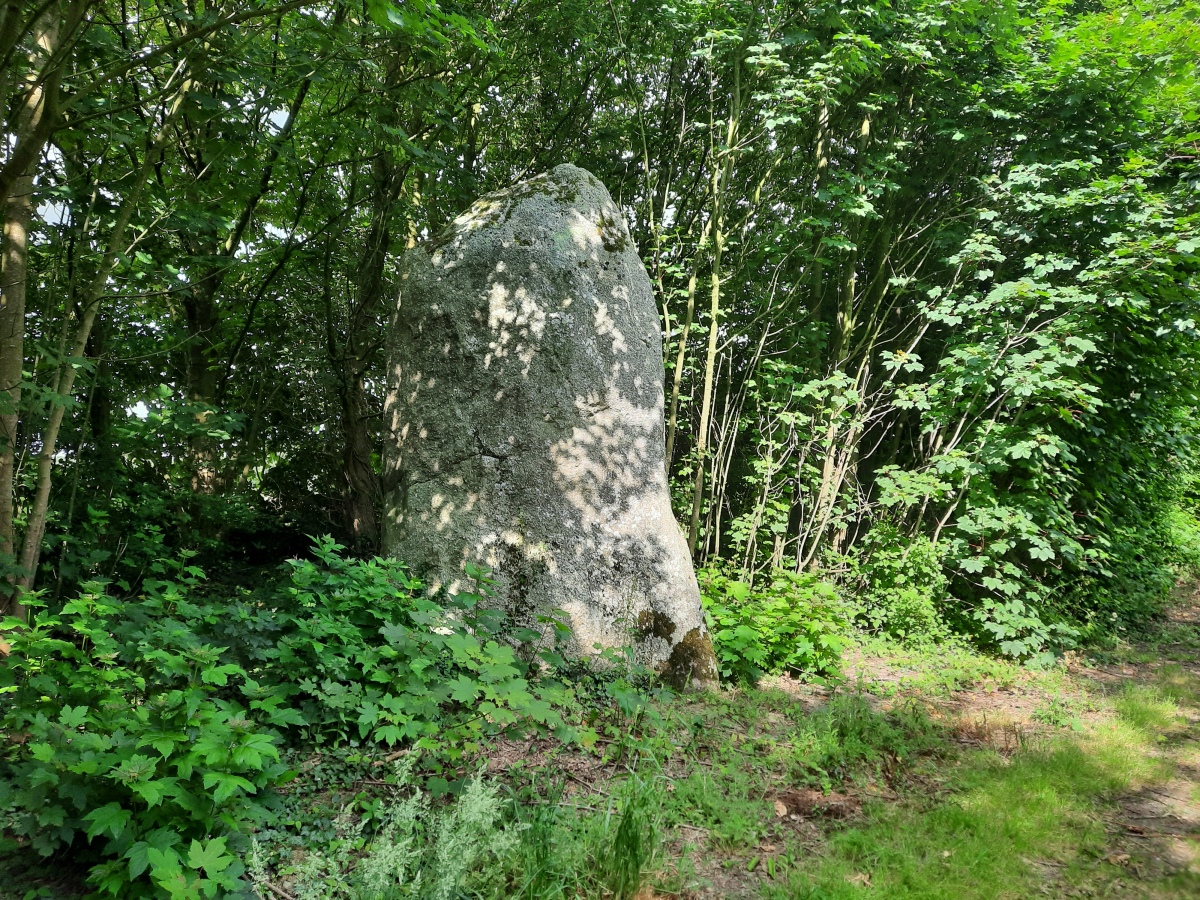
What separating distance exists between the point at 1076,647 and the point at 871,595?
5.41ft

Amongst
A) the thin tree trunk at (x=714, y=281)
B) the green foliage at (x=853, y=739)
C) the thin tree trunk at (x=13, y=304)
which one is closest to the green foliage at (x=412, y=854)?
the green foliage at (x=853, y=739)

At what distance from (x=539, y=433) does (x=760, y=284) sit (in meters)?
3.82

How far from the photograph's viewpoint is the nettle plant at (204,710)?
6.64ft

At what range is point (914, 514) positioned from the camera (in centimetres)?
653

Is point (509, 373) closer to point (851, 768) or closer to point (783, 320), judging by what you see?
point (851, 768)

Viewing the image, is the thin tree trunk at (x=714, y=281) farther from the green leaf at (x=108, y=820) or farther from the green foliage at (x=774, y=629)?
the green leaf at (x=108, y=820)

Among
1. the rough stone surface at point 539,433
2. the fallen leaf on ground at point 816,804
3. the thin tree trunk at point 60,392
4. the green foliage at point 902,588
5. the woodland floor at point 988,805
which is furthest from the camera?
the green foliage at point 902,588

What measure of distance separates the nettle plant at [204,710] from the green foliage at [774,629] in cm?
171

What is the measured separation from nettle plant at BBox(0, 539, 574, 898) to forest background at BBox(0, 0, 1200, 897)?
185 cm

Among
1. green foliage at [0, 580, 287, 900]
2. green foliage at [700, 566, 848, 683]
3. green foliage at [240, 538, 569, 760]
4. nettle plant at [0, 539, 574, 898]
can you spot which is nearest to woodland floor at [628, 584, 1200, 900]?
green foliage at [700, 566, 848, 683]

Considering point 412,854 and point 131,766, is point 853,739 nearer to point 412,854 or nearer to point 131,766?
point 412,854

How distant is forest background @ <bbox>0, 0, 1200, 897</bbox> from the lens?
4.76m

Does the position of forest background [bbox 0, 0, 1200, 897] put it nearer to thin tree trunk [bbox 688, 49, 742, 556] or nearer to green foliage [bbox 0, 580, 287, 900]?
thin tree trunk [bbox 688, 49, 742, 556]

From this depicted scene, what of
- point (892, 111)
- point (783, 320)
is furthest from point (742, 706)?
point (892, 111)
